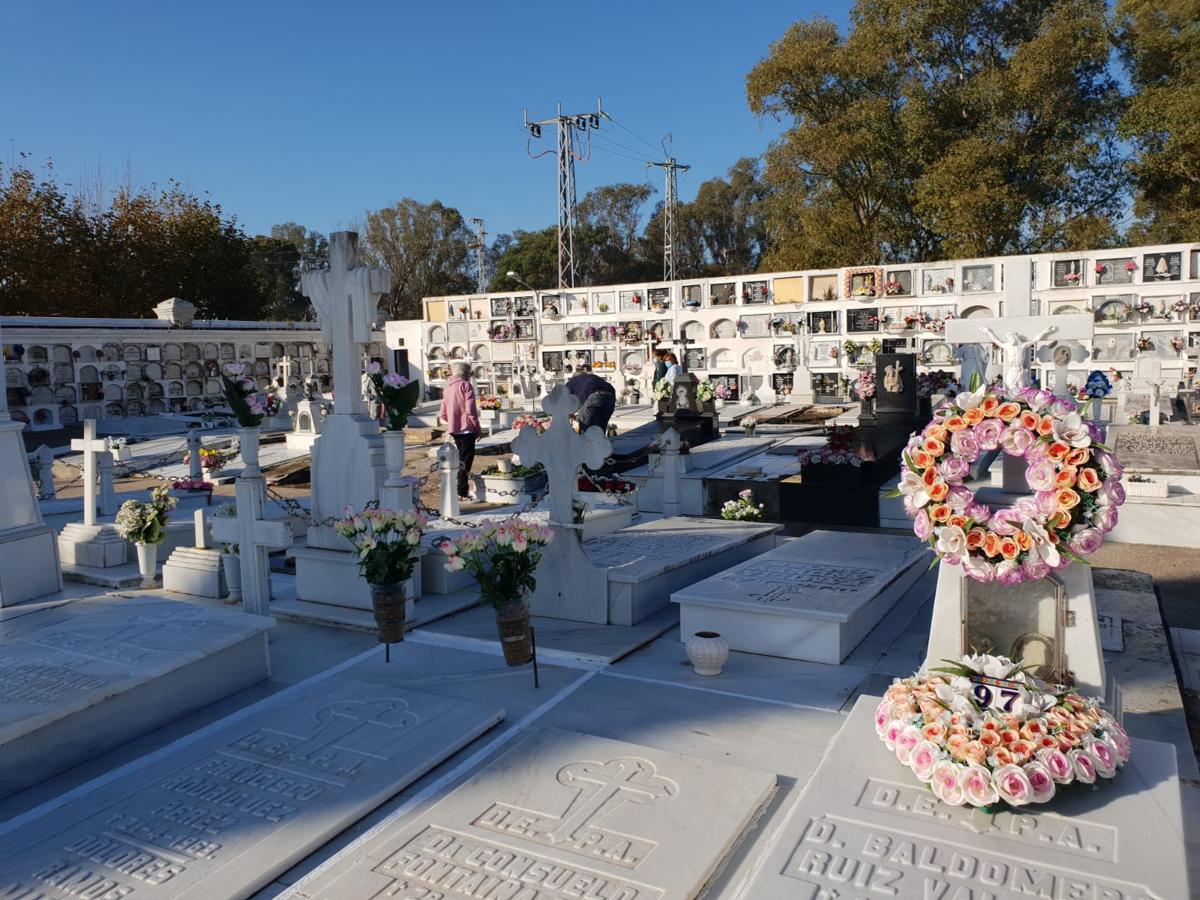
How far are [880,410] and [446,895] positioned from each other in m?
11.9

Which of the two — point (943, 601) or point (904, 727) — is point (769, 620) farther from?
point (904, 727)

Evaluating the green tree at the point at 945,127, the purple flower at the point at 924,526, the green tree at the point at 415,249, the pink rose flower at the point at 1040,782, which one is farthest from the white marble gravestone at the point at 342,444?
the green tree at the point at 415,249

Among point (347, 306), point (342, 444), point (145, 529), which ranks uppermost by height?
point (347, 306)

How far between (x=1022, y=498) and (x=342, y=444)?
4.19 meters

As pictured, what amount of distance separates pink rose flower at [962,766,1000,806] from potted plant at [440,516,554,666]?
2.46m

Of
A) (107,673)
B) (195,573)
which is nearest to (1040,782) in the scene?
(107,673)

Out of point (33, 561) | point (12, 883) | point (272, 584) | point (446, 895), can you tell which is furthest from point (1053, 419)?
point (33, 561)

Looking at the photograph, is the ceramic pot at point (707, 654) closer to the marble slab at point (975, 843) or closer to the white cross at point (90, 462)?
the marble slab at point (975, 843)

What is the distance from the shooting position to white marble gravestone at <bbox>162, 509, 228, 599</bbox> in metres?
6.21

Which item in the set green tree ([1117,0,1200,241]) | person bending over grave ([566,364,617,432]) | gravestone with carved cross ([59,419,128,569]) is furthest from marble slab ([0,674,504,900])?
green tree ([1117,0,1200,241])

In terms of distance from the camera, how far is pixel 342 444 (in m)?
5.93

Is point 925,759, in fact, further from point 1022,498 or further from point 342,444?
point 342,444

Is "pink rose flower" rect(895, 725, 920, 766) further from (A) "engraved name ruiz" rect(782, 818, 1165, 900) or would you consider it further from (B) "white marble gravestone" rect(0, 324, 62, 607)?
(B) "white marble gravestone" rect(0, 324, 62, 607)

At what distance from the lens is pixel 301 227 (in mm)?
55688
